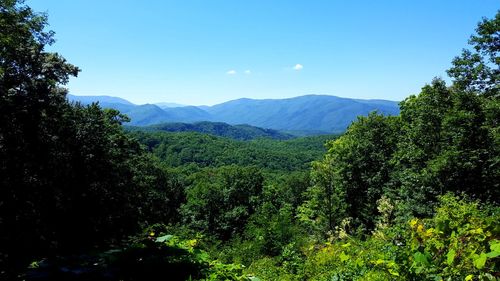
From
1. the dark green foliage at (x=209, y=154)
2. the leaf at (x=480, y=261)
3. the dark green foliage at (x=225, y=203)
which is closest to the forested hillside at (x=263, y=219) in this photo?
the leaf at (x=480, y=261)

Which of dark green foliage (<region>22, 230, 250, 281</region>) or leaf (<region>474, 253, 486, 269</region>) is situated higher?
leaf (<region>474, 253, 486, 269</region>)

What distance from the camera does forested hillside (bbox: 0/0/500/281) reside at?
3.71m

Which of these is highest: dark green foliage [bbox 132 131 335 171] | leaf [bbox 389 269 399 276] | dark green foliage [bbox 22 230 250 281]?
leaf [bbox 389 269 399 276]

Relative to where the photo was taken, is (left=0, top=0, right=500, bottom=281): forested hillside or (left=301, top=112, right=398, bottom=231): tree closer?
(left=0, top=0, right=500, bottom=281): forested hillside

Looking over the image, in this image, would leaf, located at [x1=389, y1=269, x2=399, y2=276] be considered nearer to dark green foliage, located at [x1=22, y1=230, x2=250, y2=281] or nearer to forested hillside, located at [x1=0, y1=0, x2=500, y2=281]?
forested hillside, located at [x1=0, y1=0, x2=500, y2=281]

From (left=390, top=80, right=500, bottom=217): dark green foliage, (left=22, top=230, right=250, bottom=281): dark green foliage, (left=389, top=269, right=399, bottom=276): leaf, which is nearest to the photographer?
(left=389, top=269, right=399, bottom=276): leaf

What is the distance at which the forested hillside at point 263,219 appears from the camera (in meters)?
3.71

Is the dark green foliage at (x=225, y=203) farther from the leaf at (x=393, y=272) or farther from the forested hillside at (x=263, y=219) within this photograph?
the leaf at (x=393, y=272)

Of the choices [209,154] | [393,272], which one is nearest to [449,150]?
[393,272]

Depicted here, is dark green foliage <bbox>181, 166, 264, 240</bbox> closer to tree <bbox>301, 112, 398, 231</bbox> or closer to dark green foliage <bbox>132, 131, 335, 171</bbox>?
tree <bbox>301, 112, 398, 231</bbox>

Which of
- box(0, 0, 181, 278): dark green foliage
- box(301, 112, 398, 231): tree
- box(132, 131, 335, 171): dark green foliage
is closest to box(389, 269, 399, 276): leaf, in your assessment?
box(0, 0, 181, 278): dark green foliage

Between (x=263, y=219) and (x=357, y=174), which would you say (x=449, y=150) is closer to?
(x=357, y=174)

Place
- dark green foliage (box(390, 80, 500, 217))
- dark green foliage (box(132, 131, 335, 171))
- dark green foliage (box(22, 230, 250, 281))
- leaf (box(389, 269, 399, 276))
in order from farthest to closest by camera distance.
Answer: dark green foliage (box(132, 131, 335, 171)), dark green foliage (box(390, 80, 500, 217)), dark green foliage (box(22, 230, 250, 281)), leaf (box(389, 269, 399, 276))

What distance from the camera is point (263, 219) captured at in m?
35.1
